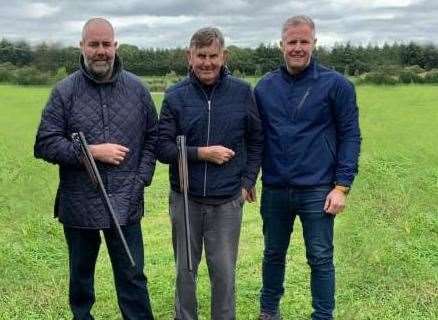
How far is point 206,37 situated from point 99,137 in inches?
41.2

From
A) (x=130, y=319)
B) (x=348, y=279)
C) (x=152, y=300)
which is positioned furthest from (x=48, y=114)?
(x=348, y=279)

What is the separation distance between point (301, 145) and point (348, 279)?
8.53ft

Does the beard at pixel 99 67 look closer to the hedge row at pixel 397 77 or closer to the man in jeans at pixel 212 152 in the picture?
the man in jeans at pixel 212 152

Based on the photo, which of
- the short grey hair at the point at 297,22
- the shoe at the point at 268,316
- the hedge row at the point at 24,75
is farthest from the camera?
the hedge row at the point at 24,75

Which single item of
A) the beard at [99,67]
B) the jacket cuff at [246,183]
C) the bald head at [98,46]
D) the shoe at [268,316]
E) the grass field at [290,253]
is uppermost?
the bald head at [98,46]

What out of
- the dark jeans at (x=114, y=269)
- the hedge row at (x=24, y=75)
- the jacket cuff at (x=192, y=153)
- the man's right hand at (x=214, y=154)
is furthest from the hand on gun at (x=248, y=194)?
the hedge row at (x=24, y=75)

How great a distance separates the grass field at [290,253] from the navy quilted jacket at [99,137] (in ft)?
5.40

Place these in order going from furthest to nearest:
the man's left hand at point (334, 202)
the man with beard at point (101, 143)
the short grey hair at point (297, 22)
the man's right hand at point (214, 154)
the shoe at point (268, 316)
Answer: the shoe at point (268, 316), the man's left hand at point (334, 202), the short grey hair at point (297, 22), the man's right hand at point (214, 154), the man with beard at point (101, 143)

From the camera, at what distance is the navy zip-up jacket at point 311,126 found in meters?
4.87

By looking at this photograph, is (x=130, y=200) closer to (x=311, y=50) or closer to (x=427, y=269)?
(x=311, y=50)

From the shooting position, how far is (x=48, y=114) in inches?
182

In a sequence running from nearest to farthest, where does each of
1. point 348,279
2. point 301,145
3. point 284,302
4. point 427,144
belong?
point 301,145 < point 284,302 < point 348,279 < point 427,144

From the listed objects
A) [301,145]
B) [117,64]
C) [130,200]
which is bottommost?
[130,200]

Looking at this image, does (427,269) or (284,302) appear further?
(427,269)
